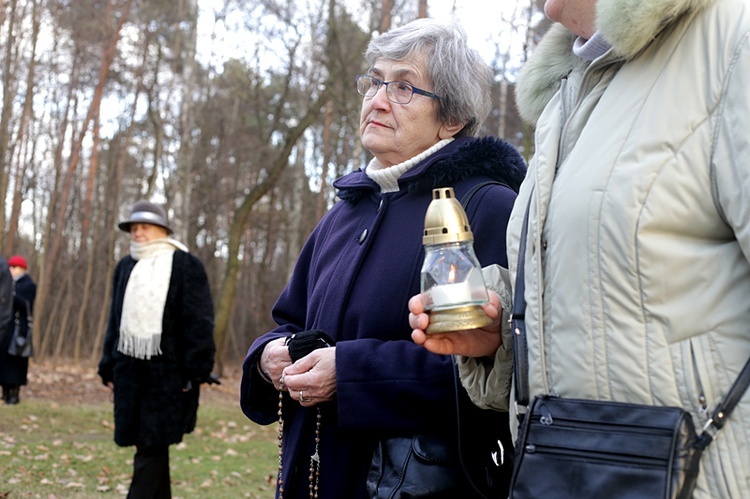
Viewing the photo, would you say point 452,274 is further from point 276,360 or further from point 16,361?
point 16,361

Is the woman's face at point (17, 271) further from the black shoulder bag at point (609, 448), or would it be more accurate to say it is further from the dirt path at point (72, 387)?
the black shoulder bag at point (609, 448)

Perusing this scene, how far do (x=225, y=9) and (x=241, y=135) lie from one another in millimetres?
4785

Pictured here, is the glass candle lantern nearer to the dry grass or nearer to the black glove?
the black glove

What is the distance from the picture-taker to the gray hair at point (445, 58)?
117 inches

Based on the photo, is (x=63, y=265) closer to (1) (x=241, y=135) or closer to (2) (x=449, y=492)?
(1) (x=241, y=135)

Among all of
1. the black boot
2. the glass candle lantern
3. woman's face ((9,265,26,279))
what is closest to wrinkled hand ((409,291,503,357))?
the glass candle lantern

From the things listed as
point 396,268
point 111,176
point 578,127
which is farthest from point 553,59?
point 111,176

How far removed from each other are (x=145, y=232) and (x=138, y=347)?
3.77 feet

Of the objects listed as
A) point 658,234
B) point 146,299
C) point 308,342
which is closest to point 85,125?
point 146,299

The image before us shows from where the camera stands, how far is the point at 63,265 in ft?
83.1

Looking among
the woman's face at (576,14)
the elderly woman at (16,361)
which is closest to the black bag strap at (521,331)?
the woman's face at (576,14)

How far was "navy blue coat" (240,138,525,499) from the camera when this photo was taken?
2561mm

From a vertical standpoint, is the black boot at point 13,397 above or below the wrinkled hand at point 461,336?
below

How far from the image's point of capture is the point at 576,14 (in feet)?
6.29
